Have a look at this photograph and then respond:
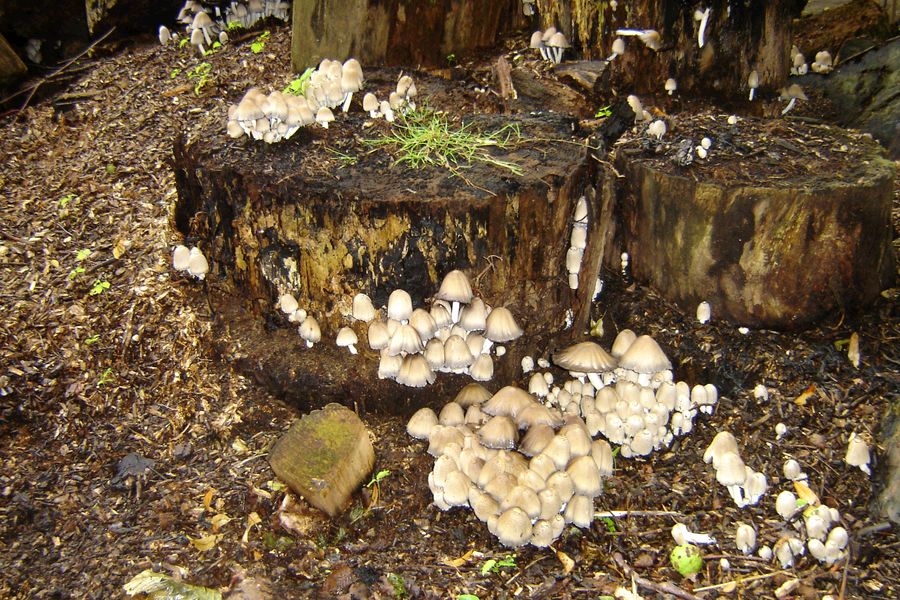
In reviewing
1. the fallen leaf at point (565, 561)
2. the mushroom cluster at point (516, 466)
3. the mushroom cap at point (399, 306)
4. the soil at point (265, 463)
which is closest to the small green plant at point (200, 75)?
the soil at point (265, 463)

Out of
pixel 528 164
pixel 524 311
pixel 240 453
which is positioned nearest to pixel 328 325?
pixel 240 453

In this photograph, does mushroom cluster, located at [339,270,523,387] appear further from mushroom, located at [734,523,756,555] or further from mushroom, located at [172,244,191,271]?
mushroom, located at [734,523,756,555]

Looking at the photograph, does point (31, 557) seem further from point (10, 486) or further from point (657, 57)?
point (657, 57)

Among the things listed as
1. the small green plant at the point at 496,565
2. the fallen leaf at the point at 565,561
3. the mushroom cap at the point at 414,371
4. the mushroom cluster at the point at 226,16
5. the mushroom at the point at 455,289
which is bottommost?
the fallen leaf at the point at 565,561

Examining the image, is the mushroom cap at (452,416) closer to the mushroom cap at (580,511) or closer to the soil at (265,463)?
the soil at (265,463)

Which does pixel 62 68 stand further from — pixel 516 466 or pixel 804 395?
pixel 804 395

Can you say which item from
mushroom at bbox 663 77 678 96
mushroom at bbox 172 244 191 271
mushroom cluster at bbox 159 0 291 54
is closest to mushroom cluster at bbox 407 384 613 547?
mushroom at bbox 172 244 191 271
